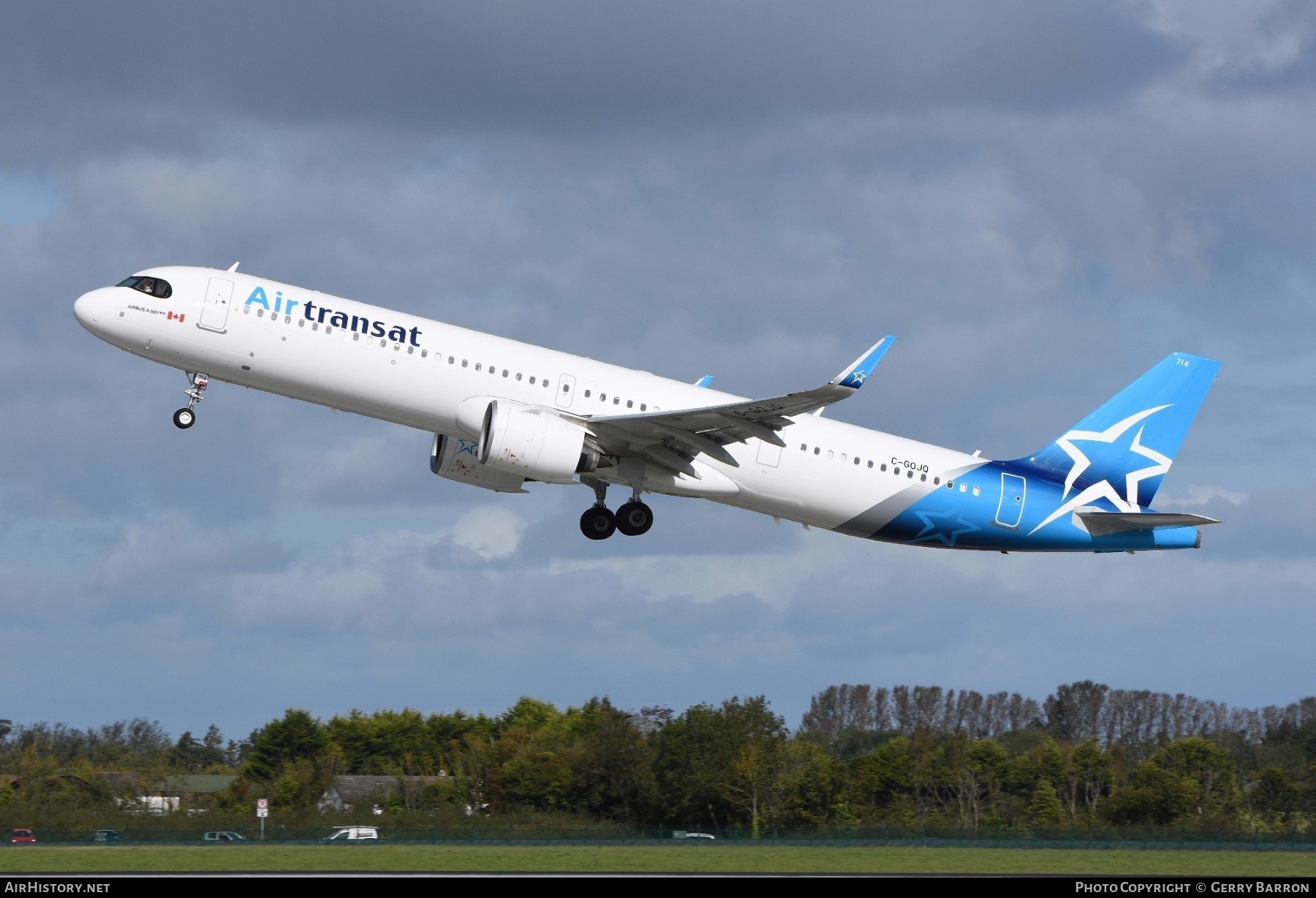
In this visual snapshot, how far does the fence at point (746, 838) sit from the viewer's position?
157 feet

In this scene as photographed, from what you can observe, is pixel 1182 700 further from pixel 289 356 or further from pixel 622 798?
pixel 289 356

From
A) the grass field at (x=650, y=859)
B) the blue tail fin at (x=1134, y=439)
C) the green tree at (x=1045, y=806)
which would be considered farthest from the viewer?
the green tree at (x=1045, y=806)

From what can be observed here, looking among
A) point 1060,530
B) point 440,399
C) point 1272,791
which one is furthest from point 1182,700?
point 440,399

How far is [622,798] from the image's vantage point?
61.8 meters

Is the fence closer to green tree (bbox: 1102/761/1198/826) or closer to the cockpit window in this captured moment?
green tree (bbox: 1102/761/1198/826)

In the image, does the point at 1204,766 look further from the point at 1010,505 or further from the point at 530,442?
the point at 530,442

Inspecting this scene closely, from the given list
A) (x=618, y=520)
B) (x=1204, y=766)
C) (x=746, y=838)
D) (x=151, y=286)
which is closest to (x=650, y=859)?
(x=618, y=520)

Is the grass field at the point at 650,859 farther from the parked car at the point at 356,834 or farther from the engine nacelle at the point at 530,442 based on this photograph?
the engine nacelle at the point at 530,442

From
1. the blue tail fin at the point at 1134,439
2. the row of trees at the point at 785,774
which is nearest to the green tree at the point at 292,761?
the row of trees at the point at 785,774

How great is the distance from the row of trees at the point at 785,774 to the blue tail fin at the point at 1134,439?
12486mm

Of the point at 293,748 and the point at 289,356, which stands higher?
the point at 289,356
